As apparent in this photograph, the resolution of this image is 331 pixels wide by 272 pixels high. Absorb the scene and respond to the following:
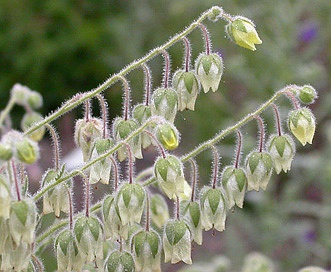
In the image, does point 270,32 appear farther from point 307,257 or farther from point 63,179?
point 63,179

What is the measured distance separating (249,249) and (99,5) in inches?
170

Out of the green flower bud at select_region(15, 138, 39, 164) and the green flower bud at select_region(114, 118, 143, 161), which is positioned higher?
the green flower bud at select_region(114, 118, 143, 161)

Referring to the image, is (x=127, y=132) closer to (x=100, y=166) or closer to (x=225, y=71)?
(x=100, y=166)

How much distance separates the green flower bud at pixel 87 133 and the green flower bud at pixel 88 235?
0.23 m

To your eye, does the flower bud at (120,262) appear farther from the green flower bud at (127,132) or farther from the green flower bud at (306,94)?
the green flower bud at (306,94)

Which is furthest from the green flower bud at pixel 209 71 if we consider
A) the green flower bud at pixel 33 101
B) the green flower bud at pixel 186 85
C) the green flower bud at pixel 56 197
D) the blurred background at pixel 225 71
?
the blurred background at pixel 225 71

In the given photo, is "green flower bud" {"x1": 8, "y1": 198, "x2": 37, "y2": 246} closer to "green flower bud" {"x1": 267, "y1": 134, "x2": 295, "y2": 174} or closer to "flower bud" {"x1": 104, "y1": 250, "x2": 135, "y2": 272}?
"flower bud" {"x1": 104, "y1": 250, "x2": 135, "y2": 272}

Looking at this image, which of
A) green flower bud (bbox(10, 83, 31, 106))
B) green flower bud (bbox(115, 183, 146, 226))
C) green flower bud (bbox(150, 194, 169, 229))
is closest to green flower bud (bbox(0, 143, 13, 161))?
green flower bud (bbox(115, 183, 146, 226))

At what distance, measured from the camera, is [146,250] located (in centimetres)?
182

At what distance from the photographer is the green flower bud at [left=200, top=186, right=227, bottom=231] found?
186cm

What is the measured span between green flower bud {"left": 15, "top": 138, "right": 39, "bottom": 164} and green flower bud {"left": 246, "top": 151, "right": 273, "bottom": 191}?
24.3 inches

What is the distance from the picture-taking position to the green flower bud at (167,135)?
1657mm

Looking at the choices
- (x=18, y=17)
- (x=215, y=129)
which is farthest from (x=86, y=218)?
(x=18, y=17)

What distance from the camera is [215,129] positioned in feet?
22.9
